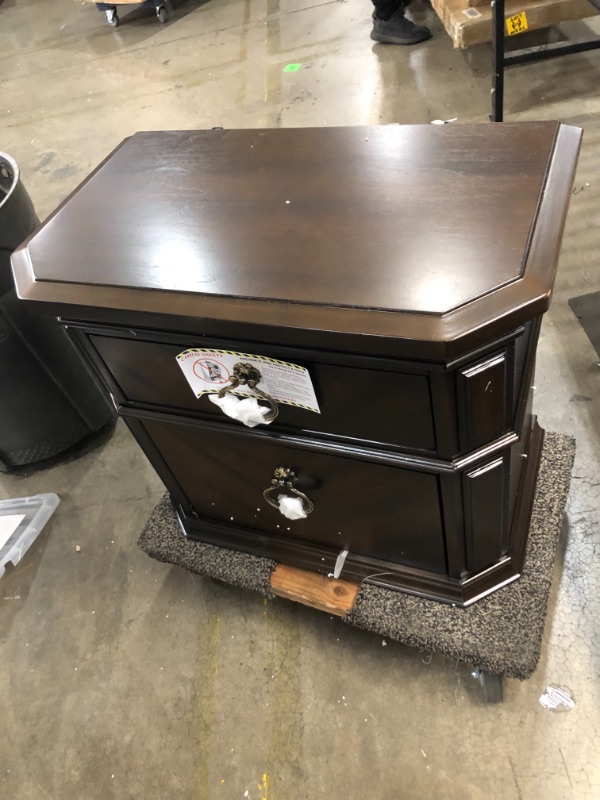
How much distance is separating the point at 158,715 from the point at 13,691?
335 mm

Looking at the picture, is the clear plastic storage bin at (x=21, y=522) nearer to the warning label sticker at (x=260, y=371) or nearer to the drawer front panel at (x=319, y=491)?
the drawer front panel at (x=319, y=491)

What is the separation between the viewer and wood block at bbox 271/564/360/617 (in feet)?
3.40

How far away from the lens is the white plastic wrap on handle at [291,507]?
94 cm

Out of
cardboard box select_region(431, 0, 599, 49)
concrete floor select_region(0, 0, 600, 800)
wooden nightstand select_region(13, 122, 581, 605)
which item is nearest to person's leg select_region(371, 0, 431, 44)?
cardboard box select_region(431, 0, 599, 49)

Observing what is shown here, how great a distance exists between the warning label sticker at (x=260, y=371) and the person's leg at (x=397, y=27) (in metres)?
2.50

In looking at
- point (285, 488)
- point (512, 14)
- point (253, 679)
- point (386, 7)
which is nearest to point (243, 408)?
point (285, 488)

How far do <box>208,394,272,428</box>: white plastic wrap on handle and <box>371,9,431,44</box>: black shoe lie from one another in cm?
251

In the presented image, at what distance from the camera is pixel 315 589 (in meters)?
1.06

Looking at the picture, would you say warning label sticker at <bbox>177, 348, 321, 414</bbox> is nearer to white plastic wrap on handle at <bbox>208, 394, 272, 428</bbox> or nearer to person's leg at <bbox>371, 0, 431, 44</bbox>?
white plastic wrap on handle at <bbox>208, 394, 272, 428</bbox>

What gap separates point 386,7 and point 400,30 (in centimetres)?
11

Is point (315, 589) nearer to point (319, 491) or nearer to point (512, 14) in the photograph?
point (319, 491)

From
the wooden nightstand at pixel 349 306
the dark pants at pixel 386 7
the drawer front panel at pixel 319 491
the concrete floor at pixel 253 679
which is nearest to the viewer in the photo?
the wooden nightstand at pixel 349 306

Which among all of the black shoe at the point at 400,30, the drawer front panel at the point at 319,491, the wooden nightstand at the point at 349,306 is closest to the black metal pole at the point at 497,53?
the black shoe at the point at 400,30

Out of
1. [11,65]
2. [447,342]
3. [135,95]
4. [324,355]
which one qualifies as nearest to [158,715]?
[324,355]
